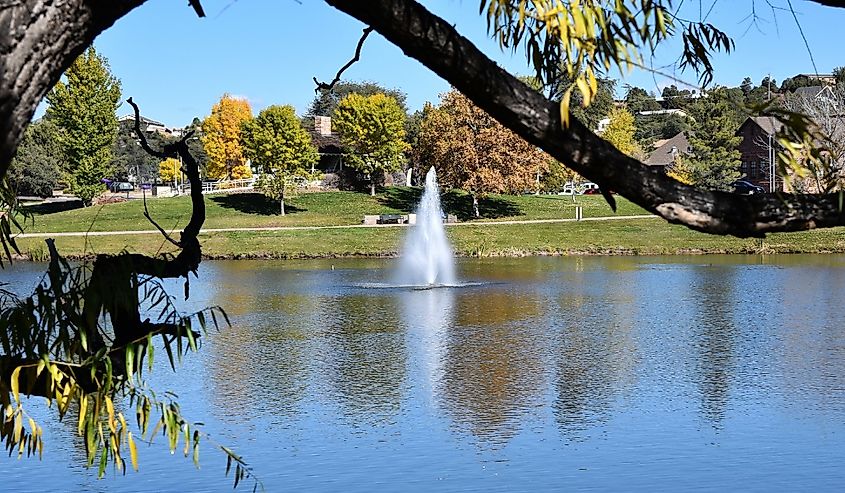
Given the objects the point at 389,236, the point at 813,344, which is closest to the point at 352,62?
the point at 813,344

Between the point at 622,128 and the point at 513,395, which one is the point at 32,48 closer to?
the point at 513,395

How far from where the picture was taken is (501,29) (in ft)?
8.01

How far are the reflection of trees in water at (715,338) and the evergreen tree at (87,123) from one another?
2620 cm

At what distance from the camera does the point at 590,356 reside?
14.1m

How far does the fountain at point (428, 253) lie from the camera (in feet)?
85.2

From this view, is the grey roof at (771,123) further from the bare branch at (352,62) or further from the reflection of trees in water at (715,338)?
the reflection of trees in water at (715,338)

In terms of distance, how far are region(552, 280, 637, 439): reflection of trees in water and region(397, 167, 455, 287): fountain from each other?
5.31 m

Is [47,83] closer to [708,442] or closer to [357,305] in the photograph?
[708,442]

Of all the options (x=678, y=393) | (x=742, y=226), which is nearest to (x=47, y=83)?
(x=742, y=226)

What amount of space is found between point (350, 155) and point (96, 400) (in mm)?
50242

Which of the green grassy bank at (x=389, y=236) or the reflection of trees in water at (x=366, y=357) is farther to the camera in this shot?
the green grassy bank at (x=389, y=236)

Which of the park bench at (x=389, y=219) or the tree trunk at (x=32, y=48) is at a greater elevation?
the tree trunk at (x=32, y=48)

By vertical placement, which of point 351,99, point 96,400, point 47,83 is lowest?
point 96,400

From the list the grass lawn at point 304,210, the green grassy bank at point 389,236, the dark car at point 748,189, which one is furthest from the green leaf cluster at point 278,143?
the dark car at point 748,189
